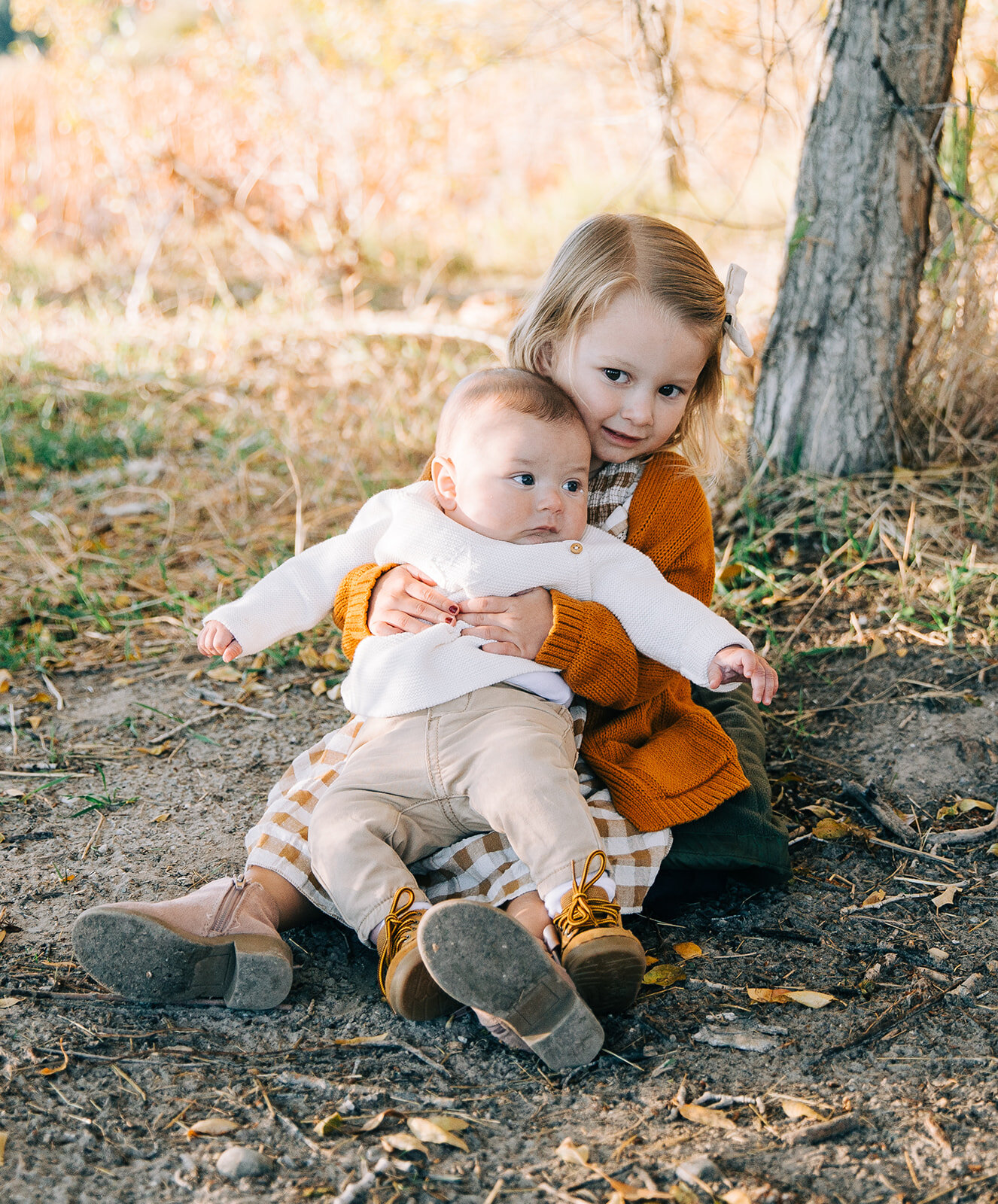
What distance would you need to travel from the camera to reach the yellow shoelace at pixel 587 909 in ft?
5.73

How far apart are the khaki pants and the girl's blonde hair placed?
2.52 feet

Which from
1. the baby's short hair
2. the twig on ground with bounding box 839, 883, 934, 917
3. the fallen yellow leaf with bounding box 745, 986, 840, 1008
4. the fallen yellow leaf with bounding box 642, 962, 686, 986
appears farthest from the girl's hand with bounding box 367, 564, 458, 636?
the twig on ground with bounding box 839, 883, 934, 917

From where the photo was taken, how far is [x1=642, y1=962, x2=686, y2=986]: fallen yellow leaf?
1907mm

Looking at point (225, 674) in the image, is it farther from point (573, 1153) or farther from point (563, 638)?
point (573, 1153)

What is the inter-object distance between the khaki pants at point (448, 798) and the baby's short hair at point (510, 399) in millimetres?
537

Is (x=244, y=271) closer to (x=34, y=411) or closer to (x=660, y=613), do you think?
(x=34, y=411)

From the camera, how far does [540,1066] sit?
1685mm

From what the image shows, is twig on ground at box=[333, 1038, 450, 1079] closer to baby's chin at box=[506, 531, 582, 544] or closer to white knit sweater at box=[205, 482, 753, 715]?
white knit sweater at box=[205, 482, 753, 715]

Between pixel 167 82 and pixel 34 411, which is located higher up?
pixel 167 82

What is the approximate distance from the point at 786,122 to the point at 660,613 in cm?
378

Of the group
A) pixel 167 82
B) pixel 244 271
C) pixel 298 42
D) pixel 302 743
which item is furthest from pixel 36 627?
pixel 167 82

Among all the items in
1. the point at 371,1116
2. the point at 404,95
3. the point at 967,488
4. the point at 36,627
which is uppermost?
the point at 404,95

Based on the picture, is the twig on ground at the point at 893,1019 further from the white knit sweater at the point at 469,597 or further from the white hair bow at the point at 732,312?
the white hair bow at the point at 732,312

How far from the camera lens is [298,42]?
7.70 metres
